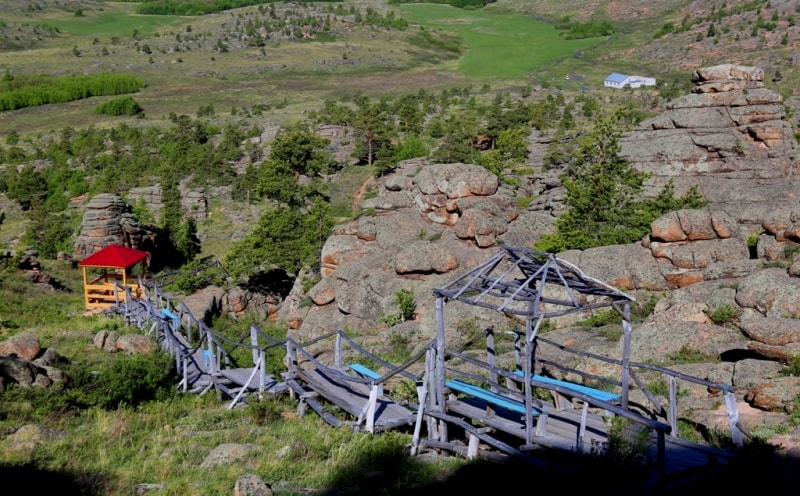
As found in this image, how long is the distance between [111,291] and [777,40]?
110 meters

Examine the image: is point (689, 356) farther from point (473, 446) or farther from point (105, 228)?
point (105, 228)

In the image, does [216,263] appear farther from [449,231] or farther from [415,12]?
[415,12]

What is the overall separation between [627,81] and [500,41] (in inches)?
2461

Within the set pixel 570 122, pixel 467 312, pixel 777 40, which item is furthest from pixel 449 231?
pixel 777 40

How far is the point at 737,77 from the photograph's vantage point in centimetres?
4075

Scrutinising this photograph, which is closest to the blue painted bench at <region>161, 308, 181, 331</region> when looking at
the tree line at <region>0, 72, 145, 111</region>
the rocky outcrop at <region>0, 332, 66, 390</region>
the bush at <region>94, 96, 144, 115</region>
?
the rocky outcrop at <region>0, 332, 66, 390</region>

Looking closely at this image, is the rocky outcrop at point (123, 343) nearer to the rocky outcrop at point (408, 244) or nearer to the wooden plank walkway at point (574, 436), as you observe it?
the rocky outcrop at point (408, 244)

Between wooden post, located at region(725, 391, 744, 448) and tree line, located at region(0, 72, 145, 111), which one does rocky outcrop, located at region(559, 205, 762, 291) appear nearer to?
wooden post, located at region(725, 391, 744, 448)

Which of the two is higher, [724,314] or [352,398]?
[352,398]

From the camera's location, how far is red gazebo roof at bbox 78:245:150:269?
27078mm

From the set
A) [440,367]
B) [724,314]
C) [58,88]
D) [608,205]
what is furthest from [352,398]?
[58,88]

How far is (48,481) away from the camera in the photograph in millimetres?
9430

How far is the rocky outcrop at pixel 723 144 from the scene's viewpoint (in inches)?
1373

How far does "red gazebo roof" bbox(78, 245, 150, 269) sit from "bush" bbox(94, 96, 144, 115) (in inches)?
2924
